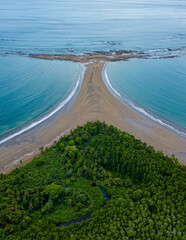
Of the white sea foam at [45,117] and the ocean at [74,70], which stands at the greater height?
the ocean at [74,70]

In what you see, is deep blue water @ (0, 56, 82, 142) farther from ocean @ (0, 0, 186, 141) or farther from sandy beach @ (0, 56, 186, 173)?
sandy beach @ (0, 56, 186, 173)

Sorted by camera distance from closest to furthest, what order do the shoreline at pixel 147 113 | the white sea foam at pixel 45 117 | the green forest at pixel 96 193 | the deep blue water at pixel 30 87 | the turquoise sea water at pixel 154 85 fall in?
the green forest at pixel 96 193
the white sea foam at pixel 45 117
the shoreline at pixel 147 113
the deep blue water at pixel 30 87
the turquoise sea water at pixel 154 85

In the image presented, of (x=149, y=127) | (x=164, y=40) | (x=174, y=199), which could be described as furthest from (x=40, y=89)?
(x=164, y=40)

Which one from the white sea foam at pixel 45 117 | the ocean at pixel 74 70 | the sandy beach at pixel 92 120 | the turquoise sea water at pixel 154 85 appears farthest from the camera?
the turquoise sea water at pixel 154 85

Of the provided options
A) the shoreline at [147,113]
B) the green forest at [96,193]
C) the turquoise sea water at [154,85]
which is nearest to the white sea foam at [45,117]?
the green forest at [96,193]

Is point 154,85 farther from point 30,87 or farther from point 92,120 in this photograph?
point 30,87

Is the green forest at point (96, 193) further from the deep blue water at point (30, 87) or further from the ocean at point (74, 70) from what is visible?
the ocean at point (74, 70)

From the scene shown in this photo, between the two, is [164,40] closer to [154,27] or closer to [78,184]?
[154,27]
